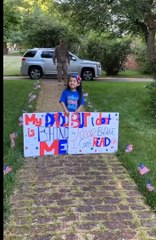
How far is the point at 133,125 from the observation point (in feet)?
27.7

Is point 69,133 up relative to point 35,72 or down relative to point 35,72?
down

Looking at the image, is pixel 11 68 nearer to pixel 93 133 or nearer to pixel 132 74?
pixel 132 74

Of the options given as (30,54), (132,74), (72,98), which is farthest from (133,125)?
(132,74)

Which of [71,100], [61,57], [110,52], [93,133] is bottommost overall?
[93,133]

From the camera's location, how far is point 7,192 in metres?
4.61

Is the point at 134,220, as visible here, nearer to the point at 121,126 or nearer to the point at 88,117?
the point at 88,117

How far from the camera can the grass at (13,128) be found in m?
4.88

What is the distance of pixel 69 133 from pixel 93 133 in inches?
15.3

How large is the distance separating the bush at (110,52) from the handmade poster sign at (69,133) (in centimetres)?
1654

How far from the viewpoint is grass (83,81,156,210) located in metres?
5.34

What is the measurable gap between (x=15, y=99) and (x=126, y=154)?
619 centimetres

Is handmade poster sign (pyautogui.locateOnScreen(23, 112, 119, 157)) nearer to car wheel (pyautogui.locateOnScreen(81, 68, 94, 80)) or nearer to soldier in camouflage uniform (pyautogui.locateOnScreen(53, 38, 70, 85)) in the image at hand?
soldier in camouflage uniform (pyautogui.locateOnScreen(53, 38, 70, 85))

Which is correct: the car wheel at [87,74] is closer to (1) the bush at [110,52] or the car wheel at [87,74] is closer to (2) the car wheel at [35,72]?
(2) the car wheel at [35,72]

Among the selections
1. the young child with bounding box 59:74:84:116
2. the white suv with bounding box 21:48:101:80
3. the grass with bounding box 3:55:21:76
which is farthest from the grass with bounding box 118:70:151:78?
the young child with bounding box 59:74:84:116
